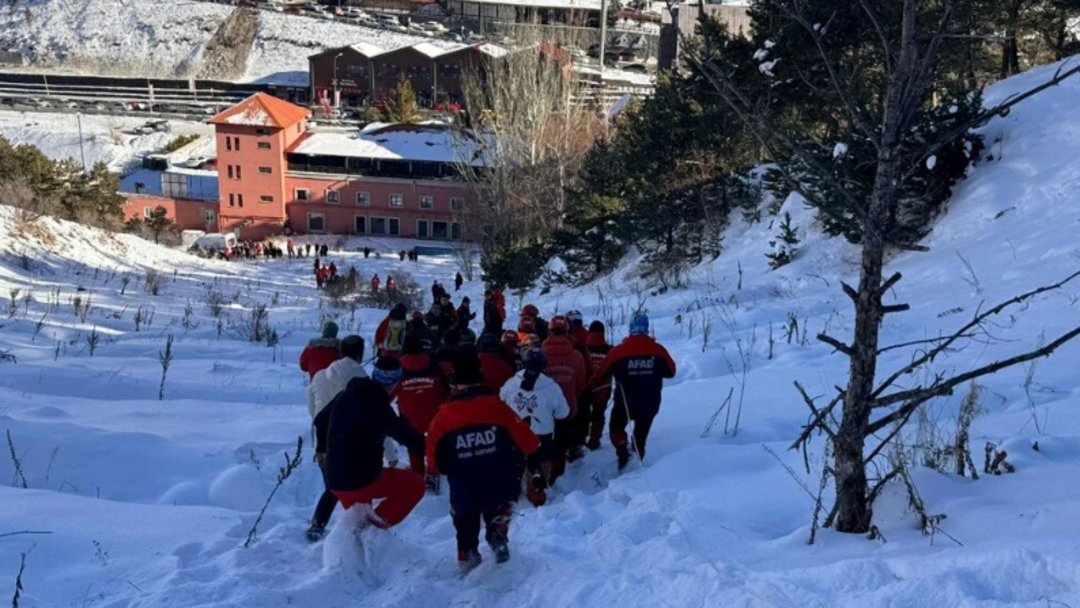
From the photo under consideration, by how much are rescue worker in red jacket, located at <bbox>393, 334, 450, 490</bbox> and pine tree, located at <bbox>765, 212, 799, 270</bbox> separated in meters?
9.71

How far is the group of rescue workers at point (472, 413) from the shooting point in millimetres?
4438

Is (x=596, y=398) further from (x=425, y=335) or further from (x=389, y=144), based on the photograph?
(x=389, y=144)

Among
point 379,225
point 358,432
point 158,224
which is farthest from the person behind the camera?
point 379,225

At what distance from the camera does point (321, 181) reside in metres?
49.1

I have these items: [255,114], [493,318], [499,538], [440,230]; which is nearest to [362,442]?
[499,538]

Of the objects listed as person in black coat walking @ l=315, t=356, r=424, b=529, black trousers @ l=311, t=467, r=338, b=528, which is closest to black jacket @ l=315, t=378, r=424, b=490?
person in black coat walking @ l=315, t=356, r=424, b=529

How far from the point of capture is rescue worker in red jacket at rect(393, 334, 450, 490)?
6.20m

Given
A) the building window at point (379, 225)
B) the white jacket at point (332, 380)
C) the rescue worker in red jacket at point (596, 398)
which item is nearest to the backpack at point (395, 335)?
the rescue worker in red jacket at point (596, 398)

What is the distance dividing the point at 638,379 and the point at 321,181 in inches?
1816

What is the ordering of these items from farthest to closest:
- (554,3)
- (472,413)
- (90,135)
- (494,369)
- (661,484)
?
(554,3) < (90,135) < (494,369) < (661,484) < (472,413)

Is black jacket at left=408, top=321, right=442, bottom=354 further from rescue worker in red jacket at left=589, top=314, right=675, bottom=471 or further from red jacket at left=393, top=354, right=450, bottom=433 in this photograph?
rescue worker in red jacket at left=589, top=314, right=675, bottom=471

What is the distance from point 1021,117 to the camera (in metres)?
12.9

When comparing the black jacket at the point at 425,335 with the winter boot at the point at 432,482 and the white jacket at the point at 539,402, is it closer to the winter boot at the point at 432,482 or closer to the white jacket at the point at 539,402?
the winter boot at the point at 432,482

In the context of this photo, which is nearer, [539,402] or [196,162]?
[539,402]
